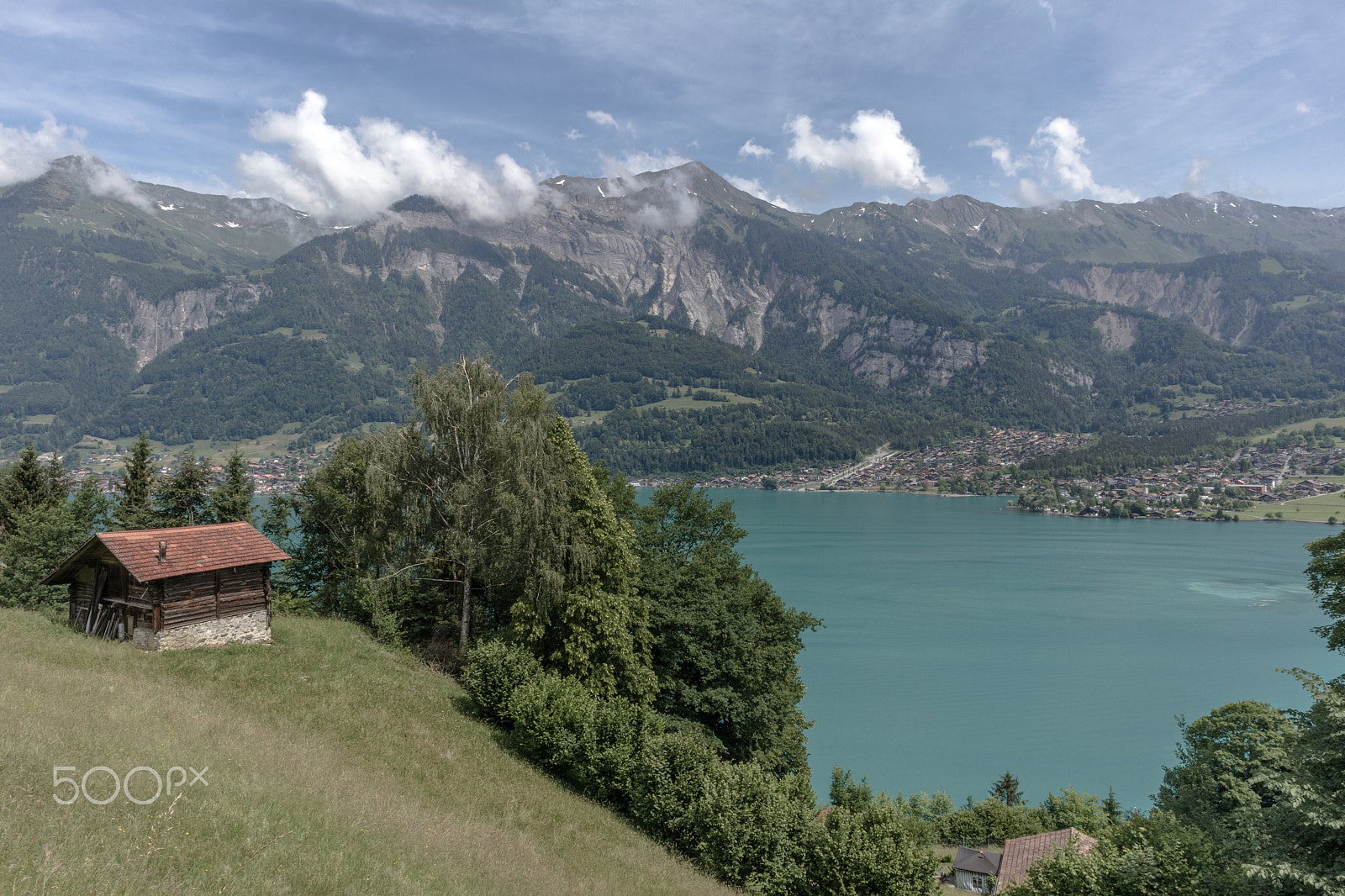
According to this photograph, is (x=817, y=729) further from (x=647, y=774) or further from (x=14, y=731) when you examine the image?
(x=14, y=731)

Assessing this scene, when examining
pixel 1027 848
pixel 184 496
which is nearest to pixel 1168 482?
pixel 1027 848

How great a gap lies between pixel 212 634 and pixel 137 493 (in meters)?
19.8

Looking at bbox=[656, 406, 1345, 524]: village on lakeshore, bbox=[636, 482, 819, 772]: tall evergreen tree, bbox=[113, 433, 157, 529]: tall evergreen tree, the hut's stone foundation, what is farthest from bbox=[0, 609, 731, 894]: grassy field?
bbox=[656, 406, 1345, 524]: village on lakeshore

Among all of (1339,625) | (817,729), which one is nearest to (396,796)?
(1339,625)

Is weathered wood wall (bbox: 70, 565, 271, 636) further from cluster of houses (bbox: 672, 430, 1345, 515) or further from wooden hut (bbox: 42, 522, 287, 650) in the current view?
cluster of houses (bbox: 672, 430, 1345, 515)

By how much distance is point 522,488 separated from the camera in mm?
21203

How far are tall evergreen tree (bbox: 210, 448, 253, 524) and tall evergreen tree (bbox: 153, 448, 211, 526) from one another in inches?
21.5

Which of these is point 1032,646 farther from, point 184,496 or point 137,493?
point 137,493

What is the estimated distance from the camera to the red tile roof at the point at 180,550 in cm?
1758

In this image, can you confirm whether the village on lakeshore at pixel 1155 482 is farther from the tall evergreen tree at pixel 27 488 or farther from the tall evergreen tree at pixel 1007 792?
the tall evergreen tree at pixel 1007 792

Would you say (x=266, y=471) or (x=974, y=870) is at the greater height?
(x=266, y=471)

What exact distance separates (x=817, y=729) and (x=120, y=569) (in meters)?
39.6

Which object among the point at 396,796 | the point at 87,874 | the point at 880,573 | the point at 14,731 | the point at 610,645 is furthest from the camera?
the point at 880,573

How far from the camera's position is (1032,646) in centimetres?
6234
